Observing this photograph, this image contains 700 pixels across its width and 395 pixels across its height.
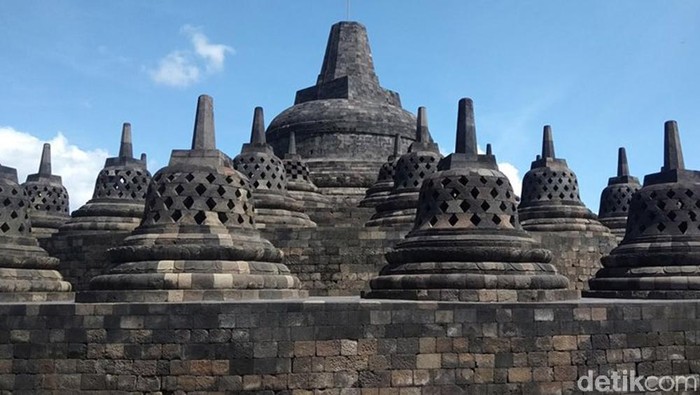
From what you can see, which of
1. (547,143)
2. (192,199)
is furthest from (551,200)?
(192,199)

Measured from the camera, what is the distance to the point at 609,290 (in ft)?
36.7

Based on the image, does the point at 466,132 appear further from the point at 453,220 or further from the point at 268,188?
the point at 268,188

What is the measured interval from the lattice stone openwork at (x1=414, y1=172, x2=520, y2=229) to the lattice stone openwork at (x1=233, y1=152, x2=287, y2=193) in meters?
7.81

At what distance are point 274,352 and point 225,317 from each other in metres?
0.72

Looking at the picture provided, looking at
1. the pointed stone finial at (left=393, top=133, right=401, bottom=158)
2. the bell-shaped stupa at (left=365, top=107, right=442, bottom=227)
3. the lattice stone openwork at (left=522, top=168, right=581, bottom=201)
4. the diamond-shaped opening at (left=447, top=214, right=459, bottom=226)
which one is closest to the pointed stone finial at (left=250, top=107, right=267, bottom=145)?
the bell-shaped stupa at (left=365, top=107, right=442, bottom=227)

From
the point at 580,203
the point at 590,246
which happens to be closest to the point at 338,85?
the point at 580,203

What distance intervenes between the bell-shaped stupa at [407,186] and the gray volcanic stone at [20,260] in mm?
7769

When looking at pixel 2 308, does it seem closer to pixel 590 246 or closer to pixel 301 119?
pixel 590 246

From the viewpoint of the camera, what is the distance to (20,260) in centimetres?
1088

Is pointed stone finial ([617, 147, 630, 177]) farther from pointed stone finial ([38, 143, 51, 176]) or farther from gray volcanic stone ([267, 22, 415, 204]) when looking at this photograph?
pointed stone finial ([38, 143, 51, 176])

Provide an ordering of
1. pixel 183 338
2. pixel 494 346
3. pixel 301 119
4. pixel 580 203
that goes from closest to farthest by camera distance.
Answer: pixel 183 338, pixel 494 346, pixel 580 203, pixel 301 119

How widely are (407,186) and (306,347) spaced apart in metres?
9.65

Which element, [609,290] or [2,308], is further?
[609,290]

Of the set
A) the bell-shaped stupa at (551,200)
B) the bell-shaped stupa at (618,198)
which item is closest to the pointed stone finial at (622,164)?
the bell-shaped stupa at (618,198)
